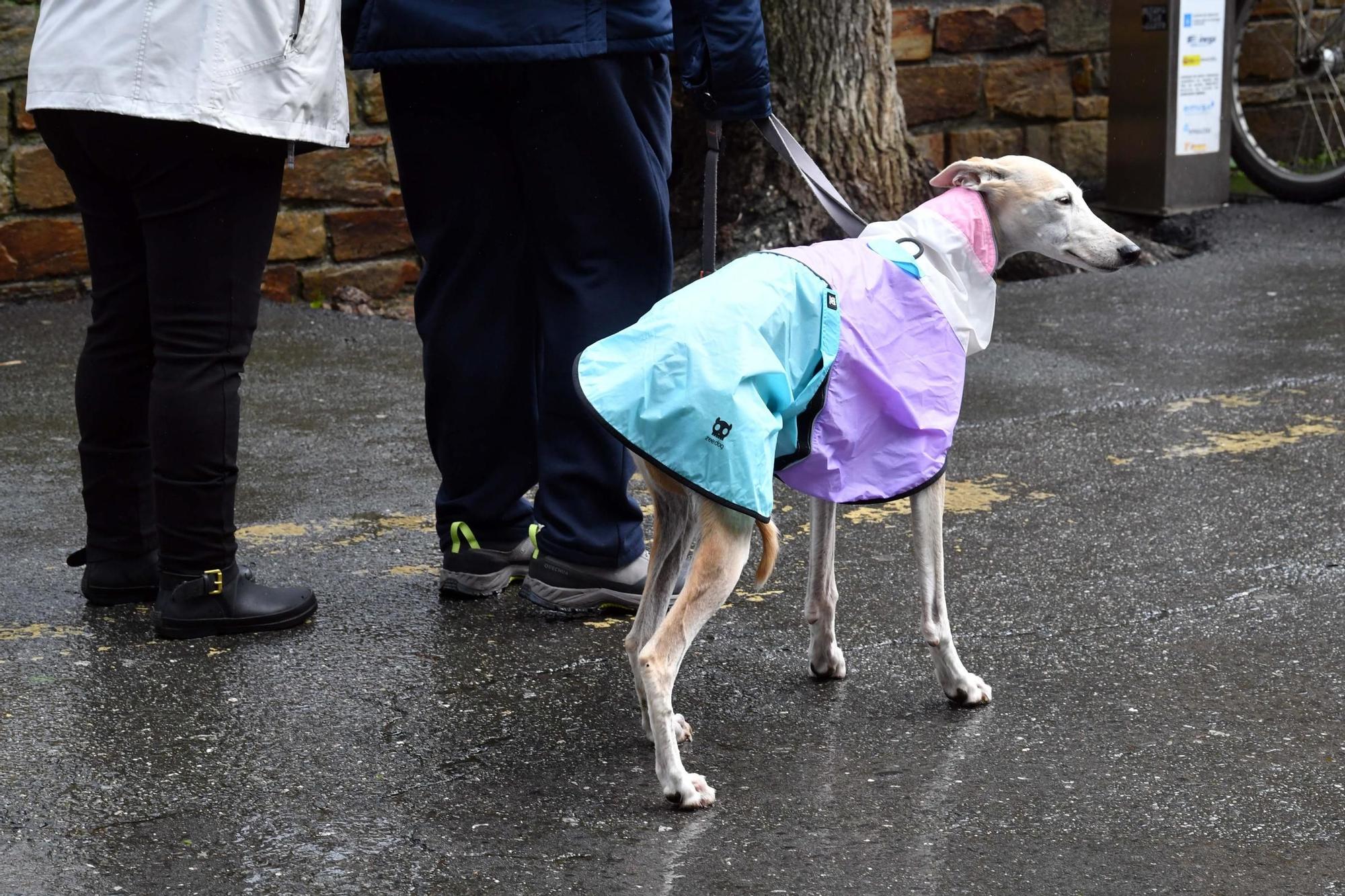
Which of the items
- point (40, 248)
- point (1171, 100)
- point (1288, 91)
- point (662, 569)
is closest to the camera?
point (662, 569)

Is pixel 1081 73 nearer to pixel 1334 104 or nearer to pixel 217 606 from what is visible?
pixel 1334 104

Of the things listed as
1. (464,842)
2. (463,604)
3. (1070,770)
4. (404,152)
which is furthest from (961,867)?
(404,152)

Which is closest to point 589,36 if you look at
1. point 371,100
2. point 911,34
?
point 371,100

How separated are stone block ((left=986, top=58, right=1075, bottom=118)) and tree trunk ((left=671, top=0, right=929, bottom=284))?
68.5 inches

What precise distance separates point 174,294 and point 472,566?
97cm

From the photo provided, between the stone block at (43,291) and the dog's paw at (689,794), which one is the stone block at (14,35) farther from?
the dog's paw at (689,794)

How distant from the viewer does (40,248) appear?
7.08 m

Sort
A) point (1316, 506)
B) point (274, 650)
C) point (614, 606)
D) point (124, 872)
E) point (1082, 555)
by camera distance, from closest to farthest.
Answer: point (124, 872)
point (274, 650)
point (614, 606)
point (1082, 555)
point (1316, 506)

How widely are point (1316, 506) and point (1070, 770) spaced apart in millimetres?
1929

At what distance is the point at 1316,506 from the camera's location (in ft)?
14.7

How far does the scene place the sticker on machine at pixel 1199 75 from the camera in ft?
29.2

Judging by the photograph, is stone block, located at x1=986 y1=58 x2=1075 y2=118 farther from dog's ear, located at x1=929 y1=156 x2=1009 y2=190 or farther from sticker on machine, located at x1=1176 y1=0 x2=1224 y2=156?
dog's ear, located at x1=929 y1=156 x2=1009 y2=190

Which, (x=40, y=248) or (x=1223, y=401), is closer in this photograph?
(x=1223, y=401)

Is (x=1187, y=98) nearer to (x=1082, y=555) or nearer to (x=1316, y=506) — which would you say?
(x=1316, y=506)
